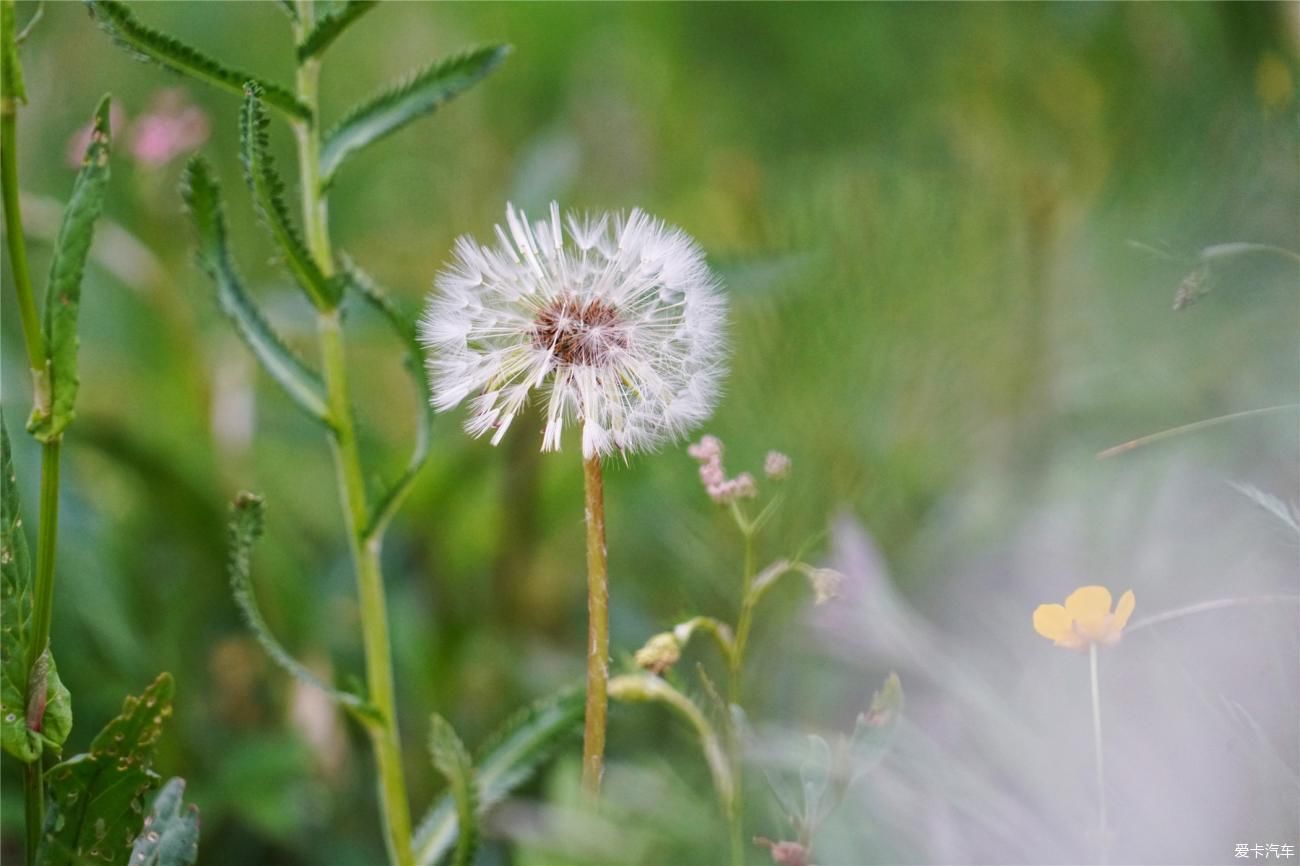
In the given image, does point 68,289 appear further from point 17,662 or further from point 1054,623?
point 1054,623

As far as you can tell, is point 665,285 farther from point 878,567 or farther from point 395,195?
point 395,195

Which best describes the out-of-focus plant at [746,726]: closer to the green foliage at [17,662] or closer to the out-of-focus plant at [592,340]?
the out-of-focus plant at [592,340]

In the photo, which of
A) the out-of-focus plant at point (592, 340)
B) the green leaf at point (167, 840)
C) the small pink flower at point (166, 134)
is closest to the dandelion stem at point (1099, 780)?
the out-of-focus plant at point (592, 340)

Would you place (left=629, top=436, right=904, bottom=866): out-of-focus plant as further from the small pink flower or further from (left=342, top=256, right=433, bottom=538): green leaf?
the small pink flower

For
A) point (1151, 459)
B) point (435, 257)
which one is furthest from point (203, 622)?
point (1151, 459)

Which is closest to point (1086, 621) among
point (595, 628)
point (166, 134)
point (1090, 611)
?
point (1090, 611)

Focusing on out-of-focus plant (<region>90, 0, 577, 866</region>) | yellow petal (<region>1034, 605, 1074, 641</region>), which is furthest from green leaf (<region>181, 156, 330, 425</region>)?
yellow petal (<region>1034, 605, 1074, 641</region>)

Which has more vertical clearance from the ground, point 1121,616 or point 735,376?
point 735,376
